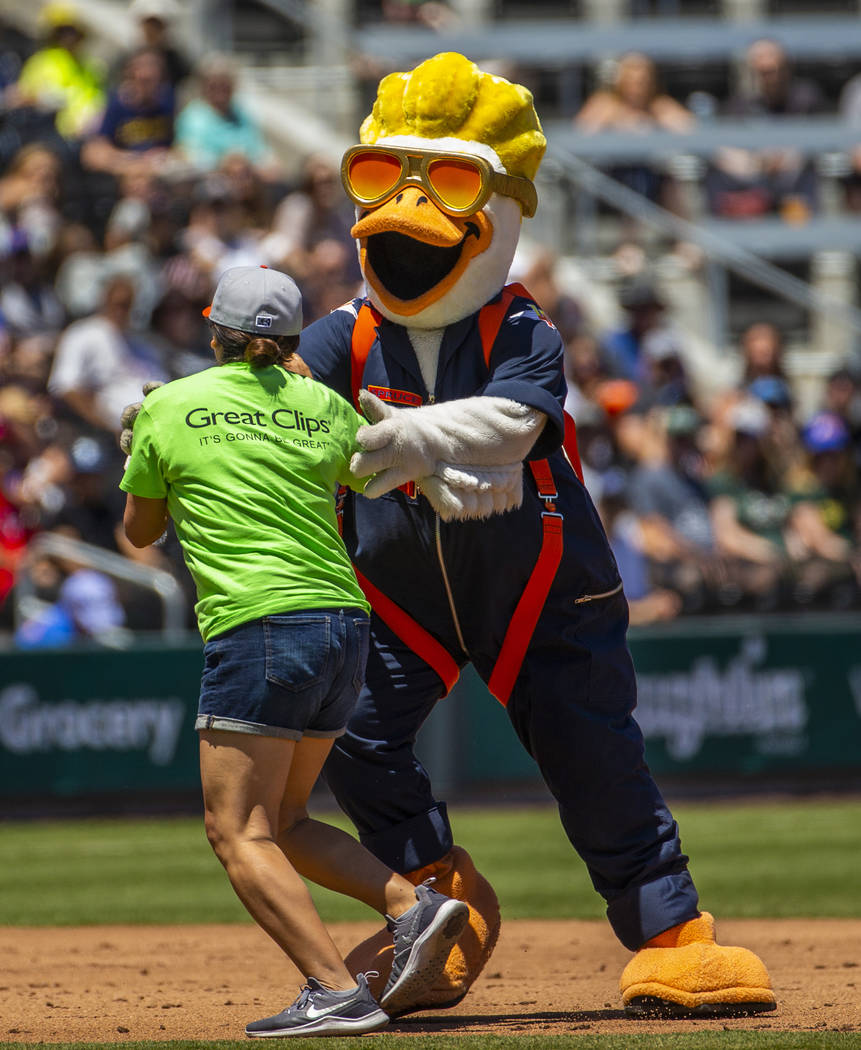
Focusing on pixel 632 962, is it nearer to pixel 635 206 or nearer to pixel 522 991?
pixel 522 991

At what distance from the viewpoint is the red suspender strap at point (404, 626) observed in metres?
4.87

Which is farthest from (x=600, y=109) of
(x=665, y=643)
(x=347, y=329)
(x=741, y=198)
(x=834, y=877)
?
(x=347, y=329)

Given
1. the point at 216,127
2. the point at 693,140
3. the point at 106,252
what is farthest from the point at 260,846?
the point at 693,140

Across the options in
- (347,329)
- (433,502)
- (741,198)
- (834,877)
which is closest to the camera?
(433,502)

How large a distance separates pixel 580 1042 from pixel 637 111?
12422 millimetres

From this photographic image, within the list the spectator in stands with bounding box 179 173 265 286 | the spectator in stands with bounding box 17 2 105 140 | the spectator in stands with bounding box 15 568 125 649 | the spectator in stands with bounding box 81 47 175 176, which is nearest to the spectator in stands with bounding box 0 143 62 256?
the spectator in stands with bounding box 81 47 175 176

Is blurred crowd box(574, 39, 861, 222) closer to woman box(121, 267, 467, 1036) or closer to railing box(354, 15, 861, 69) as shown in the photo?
railing box(354, 15, 861, 69)

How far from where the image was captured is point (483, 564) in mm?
4715

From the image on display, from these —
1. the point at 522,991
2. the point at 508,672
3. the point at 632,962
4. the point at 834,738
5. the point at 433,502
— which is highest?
the point at 433,502

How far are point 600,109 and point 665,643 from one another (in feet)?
20.1

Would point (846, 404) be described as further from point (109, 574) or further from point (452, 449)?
point (452, 449)

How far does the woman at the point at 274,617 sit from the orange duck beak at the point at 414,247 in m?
0.36

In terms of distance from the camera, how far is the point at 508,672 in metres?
4.82

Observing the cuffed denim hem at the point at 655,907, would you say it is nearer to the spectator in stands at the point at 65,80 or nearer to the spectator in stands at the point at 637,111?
the spectator in stands at the point at 65,80
